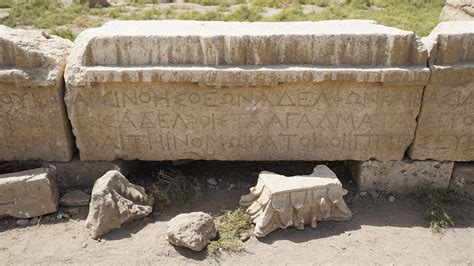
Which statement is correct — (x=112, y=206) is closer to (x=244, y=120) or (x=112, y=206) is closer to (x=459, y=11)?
(x=244, y=120)

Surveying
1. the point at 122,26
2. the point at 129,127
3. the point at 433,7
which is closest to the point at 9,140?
the point at 129,127

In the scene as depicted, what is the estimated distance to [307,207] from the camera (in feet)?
11.9

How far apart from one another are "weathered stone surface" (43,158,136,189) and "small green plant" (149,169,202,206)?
370mm

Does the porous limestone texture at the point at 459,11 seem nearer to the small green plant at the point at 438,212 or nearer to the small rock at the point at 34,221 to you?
the small green plant at the point at 438,212

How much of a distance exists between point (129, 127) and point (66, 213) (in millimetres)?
883

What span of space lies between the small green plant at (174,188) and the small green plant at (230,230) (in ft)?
1.33

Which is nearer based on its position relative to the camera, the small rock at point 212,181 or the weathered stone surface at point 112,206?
the weathered stone surface at point 112,206

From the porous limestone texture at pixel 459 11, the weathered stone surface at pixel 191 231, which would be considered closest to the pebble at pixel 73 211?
the weathered stone surface at pixel 191 231

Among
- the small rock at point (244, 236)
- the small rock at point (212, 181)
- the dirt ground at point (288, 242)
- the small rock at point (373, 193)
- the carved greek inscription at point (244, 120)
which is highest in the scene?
the carved greek inscription at point (244, 120)

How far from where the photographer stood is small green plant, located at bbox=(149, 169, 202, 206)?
3.97 m

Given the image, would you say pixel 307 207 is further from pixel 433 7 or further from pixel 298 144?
pixel 433 7

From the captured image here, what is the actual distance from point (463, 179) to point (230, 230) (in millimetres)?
2113

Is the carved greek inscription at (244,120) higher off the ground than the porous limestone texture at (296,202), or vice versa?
the carved greek inscription at (244,120)

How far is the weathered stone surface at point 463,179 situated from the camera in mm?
4047
